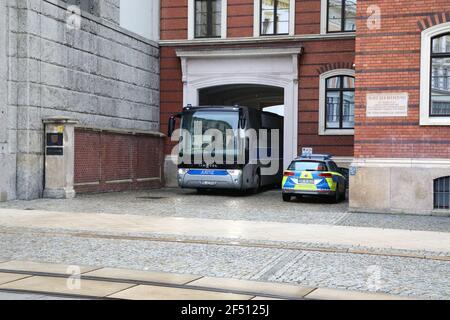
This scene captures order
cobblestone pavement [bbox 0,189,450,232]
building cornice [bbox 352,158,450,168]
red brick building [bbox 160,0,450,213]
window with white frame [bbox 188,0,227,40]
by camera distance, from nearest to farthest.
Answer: cobblestone pavement [bbox 0,189,450,232] → building cornice [bbox 352,158,450,168] → red brick building [bbox 160,0,450,213] → window with white frame [bbox 188,0,227,40]

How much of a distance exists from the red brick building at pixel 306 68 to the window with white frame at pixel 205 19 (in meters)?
0.04

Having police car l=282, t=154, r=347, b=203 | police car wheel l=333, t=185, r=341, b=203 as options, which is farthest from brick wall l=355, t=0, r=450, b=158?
police car wheel l=333, t=185, r=341, b=203

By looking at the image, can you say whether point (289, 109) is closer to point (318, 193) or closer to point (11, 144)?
point (318, 193)

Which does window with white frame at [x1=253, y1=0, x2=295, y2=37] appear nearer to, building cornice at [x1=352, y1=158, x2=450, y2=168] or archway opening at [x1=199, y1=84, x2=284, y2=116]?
archway opening at [x1=199, y1=84, x2=284, y2=116]

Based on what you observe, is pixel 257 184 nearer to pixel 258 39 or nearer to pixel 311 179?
pixel 311 179

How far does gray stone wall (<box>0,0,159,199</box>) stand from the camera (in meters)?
18.1

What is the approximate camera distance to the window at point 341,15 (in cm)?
2481

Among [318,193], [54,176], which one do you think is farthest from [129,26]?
[318,193]

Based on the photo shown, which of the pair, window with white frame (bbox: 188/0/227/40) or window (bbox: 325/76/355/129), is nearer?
window (bbox: 325/76/355/129)

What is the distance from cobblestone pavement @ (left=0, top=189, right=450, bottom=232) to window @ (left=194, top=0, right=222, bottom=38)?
27.5 feet

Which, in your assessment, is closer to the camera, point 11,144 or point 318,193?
point 11,144

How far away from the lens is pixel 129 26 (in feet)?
81.4
